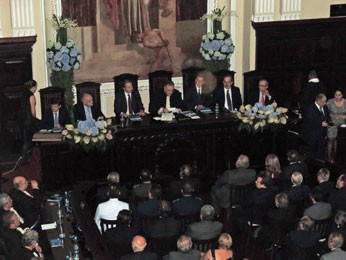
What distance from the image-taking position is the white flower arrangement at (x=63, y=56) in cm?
1573

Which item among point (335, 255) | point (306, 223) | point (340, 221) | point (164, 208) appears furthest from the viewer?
point (164, 208)

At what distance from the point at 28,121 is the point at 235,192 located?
4.71 meters

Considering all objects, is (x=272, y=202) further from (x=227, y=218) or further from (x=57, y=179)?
(x=57, y=179)

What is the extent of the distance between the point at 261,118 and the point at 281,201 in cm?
384

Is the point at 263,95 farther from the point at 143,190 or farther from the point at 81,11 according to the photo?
the point at 143,190

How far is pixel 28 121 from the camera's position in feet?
48.2

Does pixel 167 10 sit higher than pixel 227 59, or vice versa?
pixel 167 10

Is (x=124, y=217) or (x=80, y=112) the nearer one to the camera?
(x=124, y=217)

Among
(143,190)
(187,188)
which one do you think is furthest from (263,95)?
(187,188)

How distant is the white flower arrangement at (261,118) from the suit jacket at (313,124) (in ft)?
2.56

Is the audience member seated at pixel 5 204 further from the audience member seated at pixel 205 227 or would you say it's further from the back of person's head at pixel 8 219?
the audience member seated at pixel 205 227

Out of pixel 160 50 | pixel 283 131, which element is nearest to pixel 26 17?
pixel 160 50

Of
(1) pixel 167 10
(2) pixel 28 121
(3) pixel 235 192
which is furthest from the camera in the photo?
(1) pixel 167 10

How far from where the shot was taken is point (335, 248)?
A: 943cm
